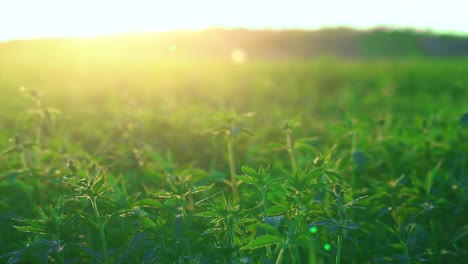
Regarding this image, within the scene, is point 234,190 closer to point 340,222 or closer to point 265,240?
point 340,222

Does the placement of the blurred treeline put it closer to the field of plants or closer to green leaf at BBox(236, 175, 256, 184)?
the field of plants

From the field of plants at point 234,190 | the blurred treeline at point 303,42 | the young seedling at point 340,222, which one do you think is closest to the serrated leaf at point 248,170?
the field of plants at point 234,190

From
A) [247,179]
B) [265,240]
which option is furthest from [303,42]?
[265,240]

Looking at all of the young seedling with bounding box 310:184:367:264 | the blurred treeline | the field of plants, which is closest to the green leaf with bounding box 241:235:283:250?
the field of plants

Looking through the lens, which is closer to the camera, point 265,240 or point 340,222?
point 265,240

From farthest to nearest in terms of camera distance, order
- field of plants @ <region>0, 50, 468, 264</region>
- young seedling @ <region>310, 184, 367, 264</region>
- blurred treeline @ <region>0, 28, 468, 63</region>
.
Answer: blurred treeline @ <region>0, 28, 468, 63</region> → field of plants @ <region>0, 50, 468, 264</region> → young seedling @ <region>310, 184, 367, 264</region>

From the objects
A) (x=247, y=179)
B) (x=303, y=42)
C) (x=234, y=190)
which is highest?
(x=247, y=179)

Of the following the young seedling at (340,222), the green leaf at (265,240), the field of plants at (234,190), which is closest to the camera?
the green leaf at (265,240)

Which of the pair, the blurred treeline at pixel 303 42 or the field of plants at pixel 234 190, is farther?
the blurred treeline at pixel 303 42

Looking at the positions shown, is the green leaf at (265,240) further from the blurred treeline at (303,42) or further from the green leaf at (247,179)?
the blurred treeline at (303,42)

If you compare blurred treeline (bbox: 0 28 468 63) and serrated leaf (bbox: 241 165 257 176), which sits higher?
serrated leaf (bbox: 241 165 257 176)

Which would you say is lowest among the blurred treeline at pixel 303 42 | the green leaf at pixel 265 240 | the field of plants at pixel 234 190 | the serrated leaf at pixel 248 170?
the blurred treeline at pixel 303 42

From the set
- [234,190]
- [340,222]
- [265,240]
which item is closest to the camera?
[265,240]

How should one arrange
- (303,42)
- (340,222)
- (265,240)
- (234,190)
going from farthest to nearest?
(303,42)
(234,190)
(340,222)
(265,240)
